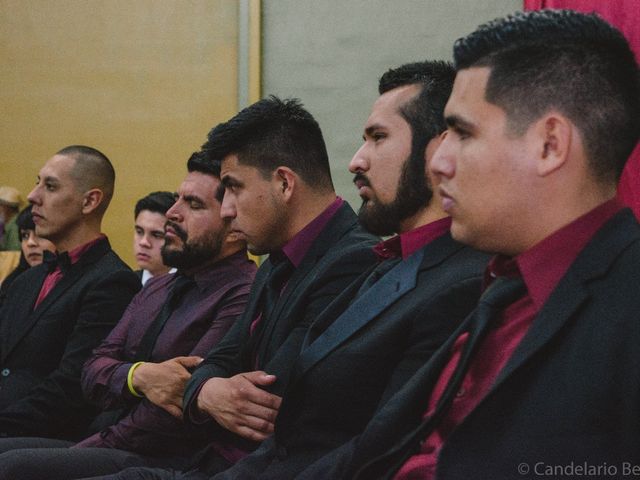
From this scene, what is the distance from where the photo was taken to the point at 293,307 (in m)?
2.12

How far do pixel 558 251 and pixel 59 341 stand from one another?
7.47 ft

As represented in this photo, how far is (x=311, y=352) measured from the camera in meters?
1.78

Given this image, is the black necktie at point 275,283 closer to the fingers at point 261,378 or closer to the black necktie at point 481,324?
the fingers at point 261,378

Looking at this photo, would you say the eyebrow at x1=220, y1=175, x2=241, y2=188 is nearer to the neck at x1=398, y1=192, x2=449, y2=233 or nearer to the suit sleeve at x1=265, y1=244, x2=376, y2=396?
the suit sleeve at x1=265, y1=244, x2=376, y2=396

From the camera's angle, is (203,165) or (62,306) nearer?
(203,165)

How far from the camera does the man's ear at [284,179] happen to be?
240 cm

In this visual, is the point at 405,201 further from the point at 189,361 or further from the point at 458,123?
the point at 189,361

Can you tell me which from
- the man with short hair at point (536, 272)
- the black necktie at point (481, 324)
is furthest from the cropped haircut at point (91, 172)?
the black necktie at point (481, 324)

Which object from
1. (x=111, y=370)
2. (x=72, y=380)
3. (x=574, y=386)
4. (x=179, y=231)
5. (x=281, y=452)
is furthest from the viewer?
(x=72, y=380)

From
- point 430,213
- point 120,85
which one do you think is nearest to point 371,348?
point 430,213

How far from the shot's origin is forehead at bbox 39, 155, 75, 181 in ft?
11.4

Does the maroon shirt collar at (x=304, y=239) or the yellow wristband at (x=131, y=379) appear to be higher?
the maroon shirt collar at (x=304, y=239)

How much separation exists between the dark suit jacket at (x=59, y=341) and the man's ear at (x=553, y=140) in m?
2.06

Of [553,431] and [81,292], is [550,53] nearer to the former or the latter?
[553,431]
